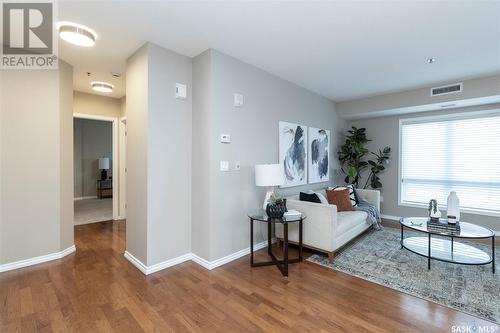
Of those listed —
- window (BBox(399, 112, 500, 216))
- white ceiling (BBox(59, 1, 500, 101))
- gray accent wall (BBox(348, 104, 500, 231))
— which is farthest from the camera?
gray accent wall (BBox(348, 104, 500, 231))

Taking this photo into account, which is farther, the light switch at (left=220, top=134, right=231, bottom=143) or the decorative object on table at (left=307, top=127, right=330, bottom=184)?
the decorative object on table at (left=307, top=127, right=330, bottom=184)

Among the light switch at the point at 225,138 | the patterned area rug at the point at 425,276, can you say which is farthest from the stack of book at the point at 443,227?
the light switch at the point at 225,138

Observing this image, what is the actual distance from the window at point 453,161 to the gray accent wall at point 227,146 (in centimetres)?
339

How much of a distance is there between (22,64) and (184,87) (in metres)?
1.90

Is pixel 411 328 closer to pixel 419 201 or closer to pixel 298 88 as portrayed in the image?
pixel 298 88

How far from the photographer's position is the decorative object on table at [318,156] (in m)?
4.50

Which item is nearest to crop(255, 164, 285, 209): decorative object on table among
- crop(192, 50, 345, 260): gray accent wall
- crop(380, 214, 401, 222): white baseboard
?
crop(192, 50, 345, 260): gray accent wall

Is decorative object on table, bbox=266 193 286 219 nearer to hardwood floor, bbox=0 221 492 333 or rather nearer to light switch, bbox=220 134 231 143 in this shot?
hardwood floor, bbox=0 221 492 333

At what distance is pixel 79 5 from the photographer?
2.02 m

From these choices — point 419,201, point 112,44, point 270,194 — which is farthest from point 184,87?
point 419,201

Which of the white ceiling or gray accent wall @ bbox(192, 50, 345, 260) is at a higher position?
the white ceiling

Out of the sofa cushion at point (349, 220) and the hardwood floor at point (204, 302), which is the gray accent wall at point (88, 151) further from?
the sofa cushion at point (349, 220)

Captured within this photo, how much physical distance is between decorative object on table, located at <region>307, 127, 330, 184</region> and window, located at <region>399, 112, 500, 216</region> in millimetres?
1652

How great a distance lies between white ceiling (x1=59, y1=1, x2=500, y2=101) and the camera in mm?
2068
